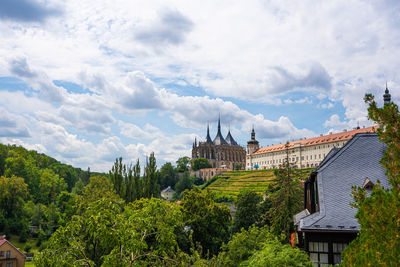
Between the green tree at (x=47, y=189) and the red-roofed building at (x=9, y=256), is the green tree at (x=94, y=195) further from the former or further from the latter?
the green tree at (x=47, y=189)

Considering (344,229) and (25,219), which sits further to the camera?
(25,219)

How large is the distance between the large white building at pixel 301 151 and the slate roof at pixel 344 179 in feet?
293

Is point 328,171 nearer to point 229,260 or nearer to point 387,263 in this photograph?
point 387,263

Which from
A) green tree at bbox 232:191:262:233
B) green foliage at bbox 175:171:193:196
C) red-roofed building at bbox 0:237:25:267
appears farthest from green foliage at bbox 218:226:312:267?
green foliage at bbox 175:171:193:196

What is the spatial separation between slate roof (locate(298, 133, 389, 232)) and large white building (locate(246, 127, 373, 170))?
293 feet

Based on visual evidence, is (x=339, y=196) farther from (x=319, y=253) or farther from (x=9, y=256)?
(x=9, y=256)

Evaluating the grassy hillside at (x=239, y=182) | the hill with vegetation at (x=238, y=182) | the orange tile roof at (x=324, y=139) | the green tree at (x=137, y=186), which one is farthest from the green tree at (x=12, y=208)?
the orange tile roof at (x=324, y=139)

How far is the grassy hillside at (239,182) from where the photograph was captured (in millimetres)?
106688

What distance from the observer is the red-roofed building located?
50.8 meters

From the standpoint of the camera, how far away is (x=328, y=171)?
1507 centimetres

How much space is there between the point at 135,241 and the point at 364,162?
373 inches

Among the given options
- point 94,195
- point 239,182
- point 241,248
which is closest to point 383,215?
point 241,248

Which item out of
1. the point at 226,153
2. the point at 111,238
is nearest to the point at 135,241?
the point at 111,238

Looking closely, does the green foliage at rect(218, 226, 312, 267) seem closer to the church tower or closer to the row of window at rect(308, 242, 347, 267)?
the row of window at rect(308, 242, 347, 267)
